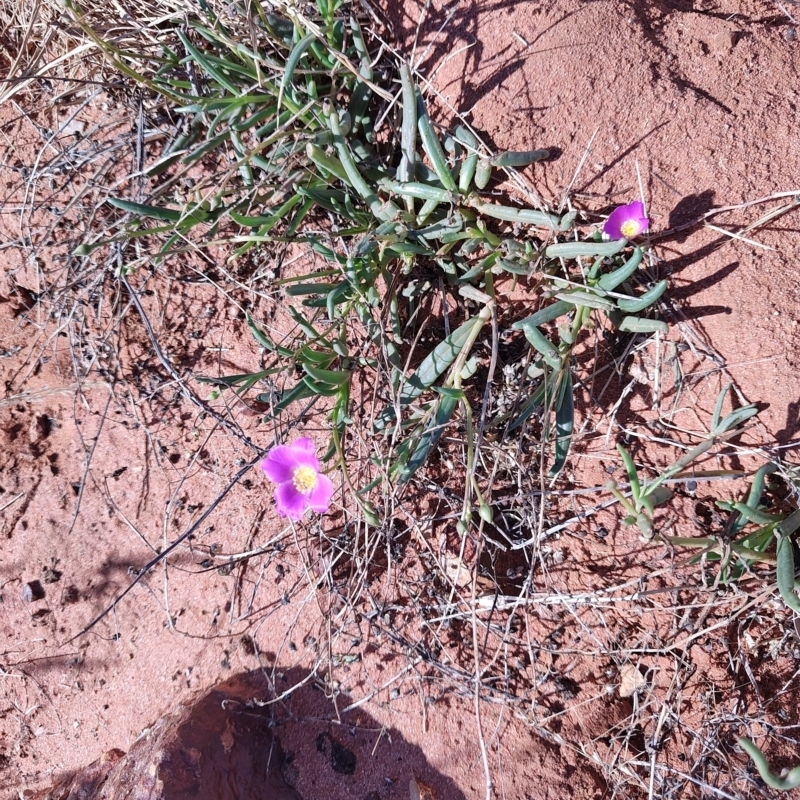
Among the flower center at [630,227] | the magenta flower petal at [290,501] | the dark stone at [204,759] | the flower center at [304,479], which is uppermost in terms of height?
the flower center at [630,227]

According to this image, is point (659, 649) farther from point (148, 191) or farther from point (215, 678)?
point (148, 191)

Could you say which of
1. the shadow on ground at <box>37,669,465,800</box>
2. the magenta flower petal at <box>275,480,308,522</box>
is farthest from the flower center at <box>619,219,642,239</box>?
the shadow on ground at <box>37,669,465,800</box>

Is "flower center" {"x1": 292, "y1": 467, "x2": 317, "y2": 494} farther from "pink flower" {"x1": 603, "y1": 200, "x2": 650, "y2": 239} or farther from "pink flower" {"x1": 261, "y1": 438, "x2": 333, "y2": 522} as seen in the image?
"pink flower" {"x1": 603, "y1": 200, "x2": 650, "y2": 239}

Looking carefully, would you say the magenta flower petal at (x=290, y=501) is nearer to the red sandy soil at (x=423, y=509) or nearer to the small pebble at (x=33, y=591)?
the red sandy soil at (x=423, y=509)

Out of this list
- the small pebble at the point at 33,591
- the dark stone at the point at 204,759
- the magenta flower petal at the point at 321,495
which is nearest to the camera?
the magenta flower petal at the point at 321,495

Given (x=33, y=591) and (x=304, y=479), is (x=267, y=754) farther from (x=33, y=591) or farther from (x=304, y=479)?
(x=33, y=591)

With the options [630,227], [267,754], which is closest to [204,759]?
[267,754]

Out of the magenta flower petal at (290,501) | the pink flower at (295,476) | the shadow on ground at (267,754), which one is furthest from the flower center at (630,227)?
the shadow on ground at (267,754)
